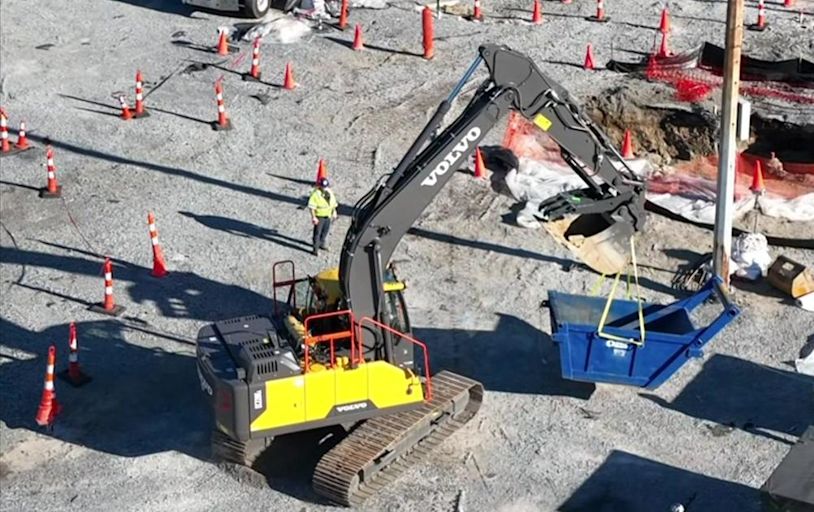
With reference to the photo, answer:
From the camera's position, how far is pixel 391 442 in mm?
16094

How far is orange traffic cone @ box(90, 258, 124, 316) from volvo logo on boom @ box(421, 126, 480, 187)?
5919mm

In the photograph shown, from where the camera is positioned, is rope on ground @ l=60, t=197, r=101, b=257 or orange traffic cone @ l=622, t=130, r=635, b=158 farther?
orange traffic cone @ l=622, t=130, r=635, b=158

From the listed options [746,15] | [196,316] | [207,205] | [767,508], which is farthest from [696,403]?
[746,15]

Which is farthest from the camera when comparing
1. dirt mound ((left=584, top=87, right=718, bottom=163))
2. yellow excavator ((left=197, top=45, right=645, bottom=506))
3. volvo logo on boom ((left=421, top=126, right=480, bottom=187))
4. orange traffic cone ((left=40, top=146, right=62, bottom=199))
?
dirt mound ((left=584, top=87, right=718, bottom=163))

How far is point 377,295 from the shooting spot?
53.8 feet

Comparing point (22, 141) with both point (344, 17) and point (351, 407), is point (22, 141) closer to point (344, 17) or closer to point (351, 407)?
point (344, 17)

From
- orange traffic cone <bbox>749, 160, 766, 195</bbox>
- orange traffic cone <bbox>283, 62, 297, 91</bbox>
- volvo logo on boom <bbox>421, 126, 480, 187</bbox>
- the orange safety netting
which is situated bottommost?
orange traffic cone <bbox>749, 160, 766, 195</bbox>

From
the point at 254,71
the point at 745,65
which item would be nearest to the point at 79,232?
the point at 254,71

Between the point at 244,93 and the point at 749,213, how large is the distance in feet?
34.7

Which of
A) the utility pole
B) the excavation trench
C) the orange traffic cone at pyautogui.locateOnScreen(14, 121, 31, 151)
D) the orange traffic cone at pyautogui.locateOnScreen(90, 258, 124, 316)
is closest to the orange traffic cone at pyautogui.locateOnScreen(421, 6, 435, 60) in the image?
the excavation trench

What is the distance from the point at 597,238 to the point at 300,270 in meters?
5.45

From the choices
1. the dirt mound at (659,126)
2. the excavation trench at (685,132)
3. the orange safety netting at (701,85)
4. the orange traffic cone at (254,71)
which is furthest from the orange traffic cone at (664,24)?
the orange traffic cone at (254,71)

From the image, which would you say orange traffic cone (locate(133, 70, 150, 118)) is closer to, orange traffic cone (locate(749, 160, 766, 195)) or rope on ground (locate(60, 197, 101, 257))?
rope on ground (locate(60, 197, 101, 257))

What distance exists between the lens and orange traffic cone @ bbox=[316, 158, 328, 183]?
22.7 m
